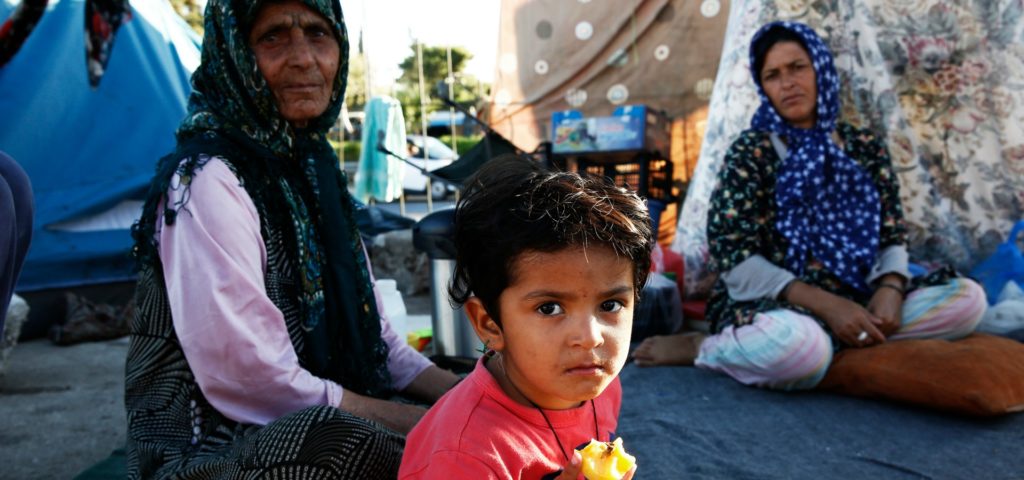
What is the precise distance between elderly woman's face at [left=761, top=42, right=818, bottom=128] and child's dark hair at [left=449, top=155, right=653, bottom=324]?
1895 millimetres

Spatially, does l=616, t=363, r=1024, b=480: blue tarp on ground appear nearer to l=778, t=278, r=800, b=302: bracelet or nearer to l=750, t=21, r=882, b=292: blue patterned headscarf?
l=778, t=278, r=800, b=302: bracelet

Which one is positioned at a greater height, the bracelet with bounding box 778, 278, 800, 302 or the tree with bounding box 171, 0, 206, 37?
the tree with bounding box 171, 0, 206, 37

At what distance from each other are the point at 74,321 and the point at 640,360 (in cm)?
301

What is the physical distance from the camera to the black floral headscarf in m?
1.56

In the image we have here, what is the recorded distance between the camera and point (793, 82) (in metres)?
2.86

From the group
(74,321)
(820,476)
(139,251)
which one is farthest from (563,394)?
(74,321)

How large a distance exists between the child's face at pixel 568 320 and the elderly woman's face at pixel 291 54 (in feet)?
2.74

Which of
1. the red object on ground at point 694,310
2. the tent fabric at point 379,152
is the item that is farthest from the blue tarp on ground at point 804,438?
the tent fabric at point 379,152

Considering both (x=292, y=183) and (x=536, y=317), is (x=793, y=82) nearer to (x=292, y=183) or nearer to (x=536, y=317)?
(x=292, y=183)

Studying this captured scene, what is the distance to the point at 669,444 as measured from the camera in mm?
2260

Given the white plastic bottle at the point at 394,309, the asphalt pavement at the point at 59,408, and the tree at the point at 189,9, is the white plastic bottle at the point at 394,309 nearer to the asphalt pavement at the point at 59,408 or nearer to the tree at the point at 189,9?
the asphalt pavement at the point at 59,408

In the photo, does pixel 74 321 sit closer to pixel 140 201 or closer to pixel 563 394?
pixel 140 201

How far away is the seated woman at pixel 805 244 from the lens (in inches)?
104

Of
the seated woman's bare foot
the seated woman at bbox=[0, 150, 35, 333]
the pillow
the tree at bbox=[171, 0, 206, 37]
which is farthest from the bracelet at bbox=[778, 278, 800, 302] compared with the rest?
the tree at bbox=[171, 0, 206, 37]
